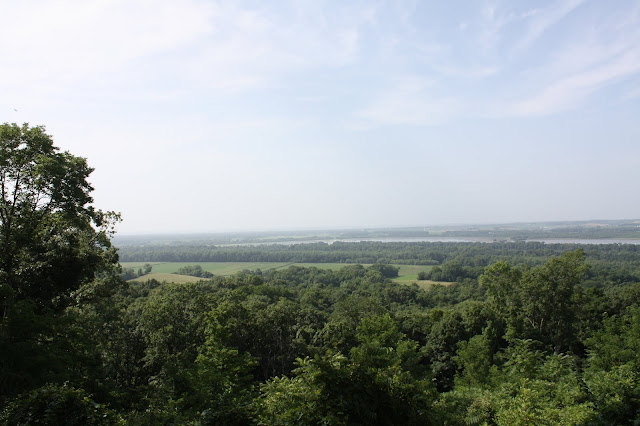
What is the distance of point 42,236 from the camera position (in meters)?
11.6

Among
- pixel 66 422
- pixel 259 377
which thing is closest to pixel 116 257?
pixel 66 422

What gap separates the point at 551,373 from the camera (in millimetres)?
15727

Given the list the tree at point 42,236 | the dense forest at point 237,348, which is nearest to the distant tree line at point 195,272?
the dense forest at point 237,348

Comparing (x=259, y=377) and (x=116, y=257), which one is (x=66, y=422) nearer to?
(x=116, y=257)

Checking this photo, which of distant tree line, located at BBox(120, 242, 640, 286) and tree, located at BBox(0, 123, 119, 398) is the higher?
tree, located at BBox(0, 123, 119, 398)

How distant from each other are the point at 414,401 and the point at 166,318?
1688 centimetres

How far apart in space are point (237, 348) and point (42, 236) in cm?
1113

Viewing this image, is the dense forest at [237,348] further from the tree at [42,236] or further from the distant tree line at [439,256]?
the distant tree line at [439,256]

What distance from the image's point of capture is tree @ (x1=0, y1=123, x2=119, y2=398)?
31.9 ft

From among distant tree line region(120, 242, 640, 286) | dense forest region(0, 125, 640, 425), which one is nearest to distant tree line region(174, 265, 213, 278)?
distant tree line region(120, 242, 640, 286)

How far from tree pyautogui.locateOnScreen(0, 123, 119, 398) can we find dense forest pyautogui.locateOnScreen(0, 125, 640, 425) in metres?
0.05

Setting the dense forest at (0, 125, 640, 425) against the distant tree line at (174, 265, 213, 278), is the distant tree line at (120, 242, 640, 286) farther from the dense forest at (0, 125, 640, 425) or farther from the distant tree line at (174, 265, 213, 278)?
the dense forest at (0, 125, 640, 425)

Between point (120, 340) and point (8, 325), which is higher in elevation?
point (8, 325)

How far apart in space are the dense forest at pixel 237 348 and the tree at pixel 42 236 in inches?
2.0
